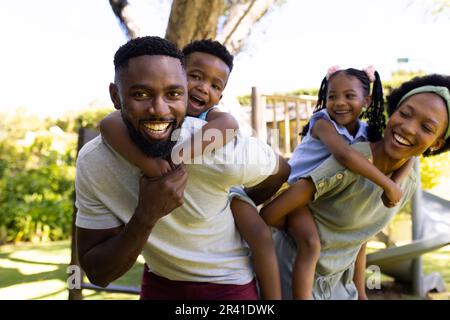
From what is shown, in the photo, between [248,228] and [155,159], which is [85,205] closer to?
[155,159]

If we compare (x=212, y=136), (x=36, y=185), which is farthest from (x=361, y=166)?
(x=36, y=185)

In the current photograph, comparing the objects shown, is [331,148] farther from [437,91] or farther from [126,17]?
[126,17]

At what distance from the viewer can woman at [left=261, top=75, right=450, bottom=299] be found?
5.53ft

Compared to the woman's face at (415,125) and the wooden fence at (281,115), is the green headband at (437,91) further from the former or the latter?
the wooden fence at (281,115)

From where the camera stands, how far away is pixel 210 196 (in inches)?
57.1

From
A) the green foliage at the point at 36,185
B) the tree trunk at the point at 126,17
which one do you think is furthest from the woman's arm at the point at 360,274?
the green foliage at the point at 36,185

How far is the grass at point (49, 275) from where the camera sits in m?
4.76

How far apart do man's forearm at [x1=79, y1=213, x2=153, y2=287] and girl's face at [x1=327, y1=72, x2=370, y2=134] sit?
3.77 feet

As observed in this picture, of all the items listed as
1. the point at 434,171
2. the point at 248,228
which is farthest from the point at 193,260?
the point at 434,171

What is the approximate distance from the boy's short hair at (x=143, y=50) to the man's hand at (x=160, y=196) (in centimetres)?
35

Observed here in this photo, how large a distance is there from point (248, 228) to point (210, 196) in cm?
23

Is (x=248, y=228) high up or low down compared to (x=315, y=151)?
down
